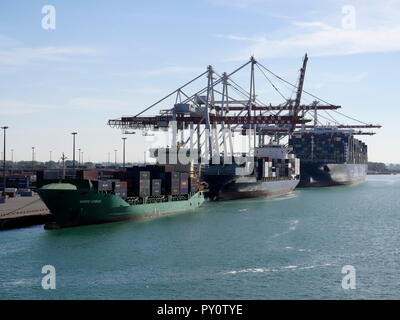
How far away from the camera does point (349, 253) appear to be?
36969 millimetres

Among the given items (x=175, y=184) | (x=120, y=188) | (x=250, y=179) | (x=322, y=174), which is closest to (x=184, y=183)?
(x=175, y=184)

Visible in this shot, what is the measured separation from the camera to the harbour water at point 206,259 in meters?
27.2

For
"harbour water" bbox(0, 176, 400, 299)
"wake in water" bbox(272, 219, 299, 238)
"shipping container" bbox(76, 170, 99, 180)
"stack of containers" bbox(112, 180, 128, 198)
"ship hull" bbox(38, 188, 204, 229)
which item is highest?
"shipping container" bbox(76, 170, 99, 180)

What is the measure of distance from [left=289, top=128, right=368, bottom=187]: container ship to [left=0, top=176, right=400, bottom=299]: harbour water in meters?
85.8

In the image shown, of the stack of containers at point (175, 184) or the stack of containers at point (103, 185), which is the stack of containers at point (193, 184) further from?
the stack of containers at point (103, 185)

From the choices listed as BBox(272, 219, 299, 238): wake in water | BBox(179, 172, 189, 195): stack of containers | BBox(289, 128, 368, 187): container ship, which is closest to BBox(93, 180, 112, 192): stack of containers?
BBox(179, 172, 189, 195): stack of containers

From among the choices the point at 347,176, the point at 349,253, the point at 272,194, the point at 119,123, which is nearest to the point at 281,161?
the point at 272,194

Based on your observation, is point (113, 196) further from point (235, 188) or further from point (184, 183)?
point (235, 188)

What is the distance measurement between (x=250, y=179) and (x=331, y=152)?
257 feet

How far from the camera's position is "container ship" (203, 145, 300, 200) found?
80188 millimetres

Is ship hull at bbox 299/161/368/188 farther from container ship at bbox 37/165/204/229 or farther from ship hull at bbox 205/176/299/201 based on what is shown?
container ship at bbox 37/165/204/229

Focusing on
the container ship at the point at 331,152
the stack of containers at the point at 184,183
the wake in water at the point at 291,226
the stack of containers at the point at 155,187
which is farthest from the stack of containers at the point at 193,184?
the container ship at the point at 331,152

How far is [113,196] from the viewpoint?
1954 inches
